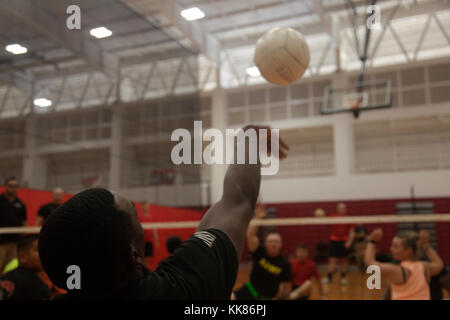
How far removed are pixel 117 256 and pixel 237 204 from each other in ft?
1.52

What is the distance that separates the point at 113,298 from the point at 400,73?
18036 millimetres

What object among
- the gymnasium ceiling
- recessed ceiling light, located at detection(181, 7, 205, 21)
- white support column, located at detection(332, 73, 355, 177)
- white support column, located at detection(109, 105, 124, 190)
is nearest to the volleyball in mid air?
the gymnasium ceiling

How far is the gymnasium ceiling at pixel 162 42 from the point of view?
38.5 feet

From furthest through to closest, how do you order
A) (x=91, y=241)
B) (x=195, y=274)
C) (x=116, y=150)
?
(x=116, y=150) → (x=195, y=274) → (x=91, y=241)

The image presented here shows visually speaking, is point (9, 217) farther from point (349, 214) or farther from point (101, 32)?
point (349, 214)

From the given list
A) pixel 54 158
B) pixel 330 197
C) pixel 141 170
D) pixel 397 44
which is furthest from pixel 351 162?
pixel 54 158

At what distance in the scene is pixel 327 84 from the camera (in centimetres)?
1806

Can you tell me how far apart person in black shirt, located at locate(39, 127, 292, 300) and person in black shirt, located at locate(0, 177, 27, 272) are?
22.6ft

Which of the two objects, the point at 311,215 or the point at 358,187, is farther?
the point at 311,215

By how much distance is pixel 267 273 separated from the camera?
629 centimetres

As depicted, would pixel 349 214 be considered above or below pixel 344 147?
below

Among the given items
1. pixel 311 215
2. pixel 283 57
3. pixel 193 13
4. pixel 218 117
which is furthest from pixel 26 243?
pixel 218 117

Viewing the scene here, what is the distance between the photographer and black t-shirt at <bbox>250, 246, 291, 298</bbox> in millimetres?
6223
